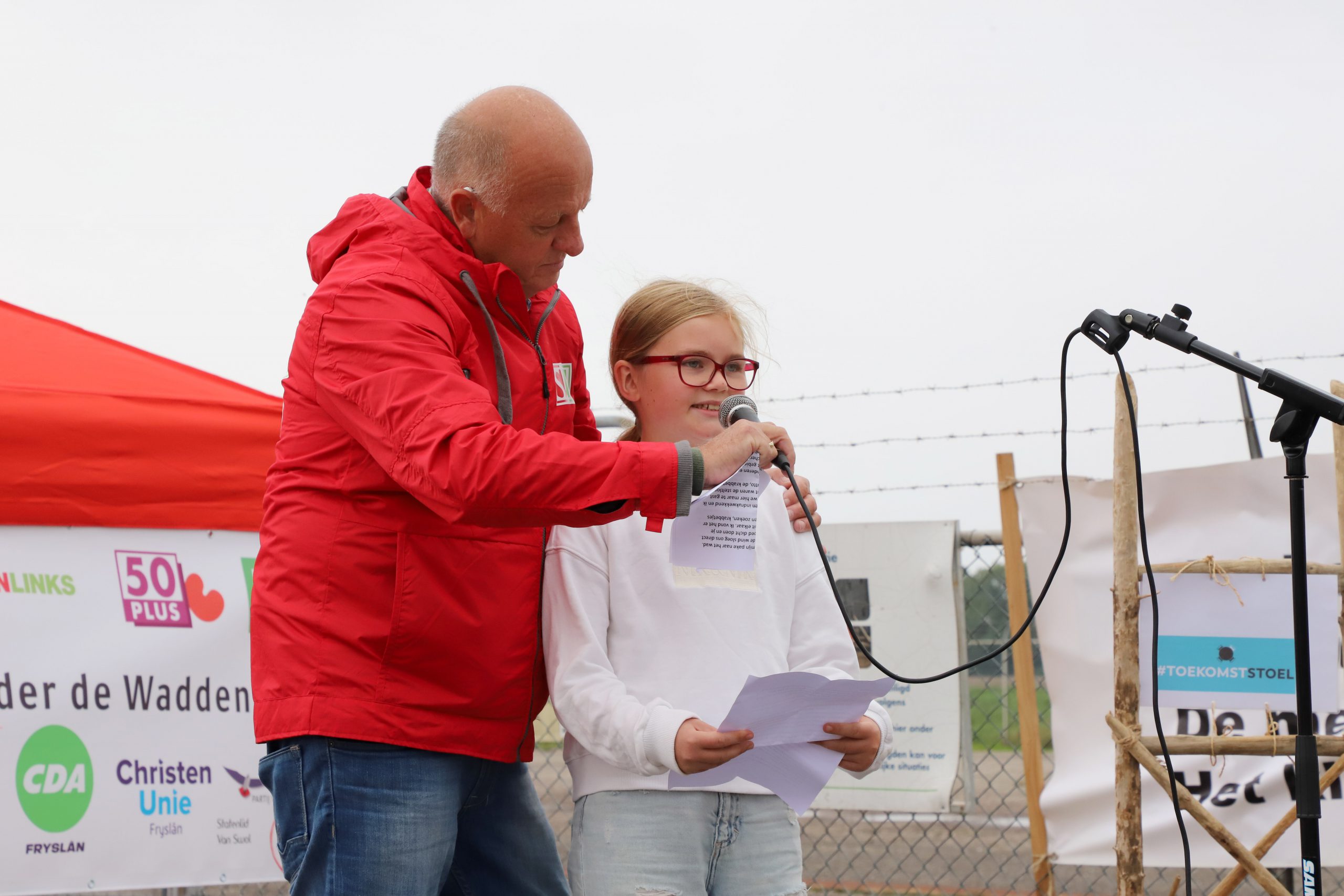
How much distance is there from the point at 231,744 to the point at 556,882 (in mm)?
2057

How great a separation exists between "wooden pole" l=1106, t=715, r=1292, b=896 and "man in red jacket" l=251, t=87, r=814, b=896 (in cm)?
209

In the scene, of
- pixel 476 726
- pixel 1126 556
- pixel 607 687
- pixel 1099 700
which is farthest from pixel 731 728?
pixel 1099 700

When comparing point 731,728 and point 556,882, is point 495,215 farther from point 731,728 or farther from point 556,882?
point 556,882

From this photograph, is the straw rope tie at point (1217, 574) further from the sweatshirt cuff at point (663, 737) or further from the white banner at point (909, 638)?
the sweatshirt cuff at point (663, 737)

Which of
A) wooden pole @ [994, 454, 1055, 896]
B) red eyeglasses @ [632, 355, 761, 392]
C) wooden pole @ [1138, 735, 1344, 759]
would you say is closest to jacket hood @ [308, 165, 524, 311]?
red eyeglasses @ [632, 355, 761, 392]

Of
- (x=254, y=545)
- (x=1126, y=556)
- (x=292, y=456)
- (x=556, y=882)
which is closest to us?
(x=292, y=456)

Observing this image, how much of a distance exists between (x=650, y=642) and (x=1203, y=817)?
207 centimetres

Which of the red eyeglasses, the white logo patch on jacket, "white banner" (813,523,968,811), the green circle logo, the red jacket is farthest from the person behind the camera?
"white banner" (813,523,968,811)

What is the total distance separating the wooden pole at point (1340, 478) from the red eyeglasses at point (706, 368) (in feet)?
7.80

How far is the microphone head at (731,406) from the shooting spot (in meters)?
2.09

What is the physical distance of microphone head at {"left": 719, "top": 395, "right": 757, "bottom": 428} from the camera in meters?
2.09

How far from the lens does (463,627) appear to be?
191 centimetres

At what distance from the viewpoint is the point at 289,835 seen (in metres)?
1.87

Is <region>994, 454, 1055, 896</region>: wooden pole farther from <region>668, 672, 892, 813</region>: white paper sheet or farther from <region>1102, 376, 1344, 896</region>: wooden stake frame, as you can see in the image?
<region>668, 672, 892, 813</region>: white paper sheet
